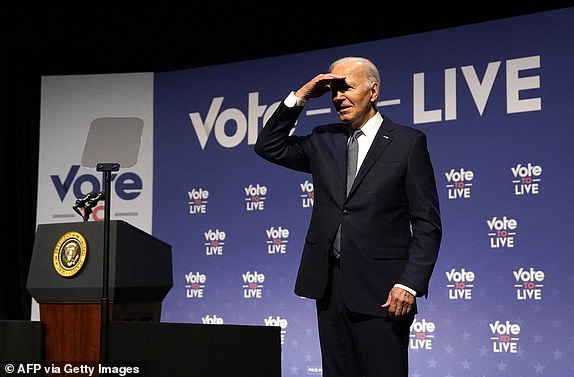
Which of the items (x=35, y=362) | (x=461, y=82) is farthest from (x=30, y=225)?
A: (x=35, y=362)

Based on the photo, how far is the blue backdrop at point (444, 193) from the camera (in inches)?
155

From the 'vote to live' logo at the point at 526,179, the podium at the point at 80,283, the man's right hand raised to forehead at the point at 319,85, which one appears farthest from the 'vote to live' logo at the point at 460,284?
the podium at the point at 80,283

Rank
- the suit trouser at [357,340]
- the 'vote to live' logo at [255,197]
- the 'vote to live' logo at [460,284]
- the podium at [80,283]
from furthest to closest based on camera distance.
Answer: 1. the 'vote to live' logo at [255,197]
2. the 'vote to live' logo at [460,284]
3. the podium at [80,283]
4. the suit trouser at [357,340]

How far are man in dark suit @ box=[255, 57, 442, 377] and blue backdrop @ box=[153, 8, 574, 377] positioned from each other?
2.02m

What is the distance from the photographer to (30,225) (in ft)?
18.4

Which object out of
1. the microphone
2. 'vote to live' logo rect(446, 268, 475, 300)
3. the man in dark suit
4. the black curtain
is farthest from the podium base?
the black curtain

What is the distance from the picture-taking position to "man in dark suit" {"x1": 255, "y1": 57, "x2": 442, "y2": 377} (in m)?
2.07

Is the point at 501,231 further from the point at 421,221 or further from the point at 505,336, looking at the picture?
the point at 421,221

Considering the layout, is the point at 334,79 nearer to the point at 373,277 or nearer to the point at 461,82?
the point at 373,277

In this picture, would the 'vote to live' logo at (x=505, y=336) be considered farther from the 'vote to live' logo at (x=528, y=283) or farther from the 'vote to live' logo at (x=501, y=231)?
the 'vote to live' logo at (x=501, y=231)

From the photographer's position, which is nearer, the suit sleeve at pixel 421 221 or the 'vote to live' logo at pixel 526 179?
the suit sleeve at pixel 421 221

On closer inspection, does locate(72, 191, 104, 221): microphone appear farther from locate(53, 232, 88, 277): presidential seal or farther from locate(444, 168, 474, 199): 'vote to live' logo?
locate(444, 168, 474, 199): 'vote to live' logo

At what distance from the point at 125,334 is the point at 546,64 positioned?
2.85 metres

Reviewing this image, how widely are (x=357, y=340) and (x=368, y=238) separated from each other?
0.92ft
